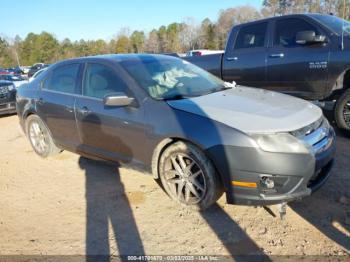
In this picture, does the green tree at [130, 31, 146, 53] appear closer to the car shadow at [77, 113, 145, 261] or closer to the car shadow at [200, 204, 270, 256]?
the car shadow at [77, 113, 145, 261]

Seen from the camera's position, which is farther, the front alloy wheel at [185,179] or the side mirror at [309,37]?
the side mirror at [309,37]

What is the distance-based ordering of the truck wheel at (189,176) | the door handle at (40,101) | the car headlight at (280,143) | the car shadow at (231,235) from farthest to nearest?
the door handle at (40,101) → the truck wheel at (189,176) → the car headlight at (280,143) → the car shadow at (231,235)

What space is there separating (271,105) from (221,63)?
3.35 meters

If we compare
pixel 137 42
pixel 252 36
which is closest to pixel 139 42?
pixel 137 42

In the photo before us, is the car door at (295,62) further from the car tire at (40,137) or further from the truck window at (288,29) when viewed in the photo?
the car tire at (40,137)

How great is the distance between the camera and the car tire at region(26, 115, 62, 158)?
5.32 metres

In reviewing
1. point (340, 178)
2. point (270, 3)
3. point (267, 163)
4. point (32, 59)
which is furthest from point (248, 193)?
point (32, 59)

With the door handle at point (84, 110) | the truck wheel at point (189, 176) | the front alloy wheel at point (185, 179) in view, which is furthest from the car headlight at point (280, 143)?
the door handle at point (84, 110)

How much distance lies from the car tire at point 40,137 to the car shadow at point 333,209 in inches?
143

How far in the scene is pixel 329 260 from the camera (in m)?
2.70

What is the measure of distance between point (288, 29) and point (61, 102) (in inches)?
154

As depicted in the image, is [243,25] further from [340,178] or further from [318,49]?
[340,178]

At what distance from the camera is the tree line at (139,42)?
202ft

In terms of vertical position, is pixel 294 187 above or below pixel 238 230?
above
